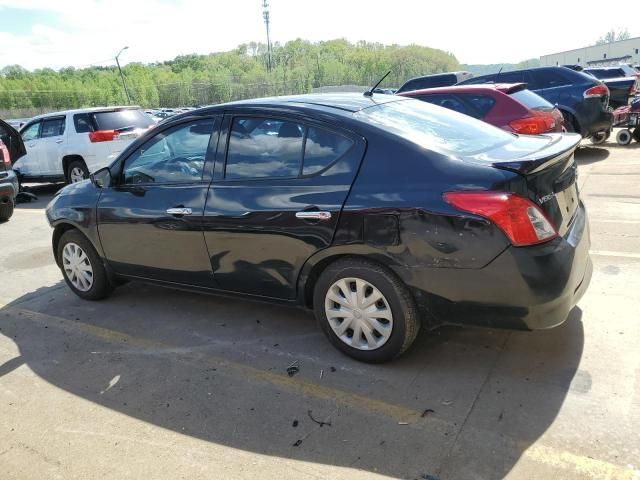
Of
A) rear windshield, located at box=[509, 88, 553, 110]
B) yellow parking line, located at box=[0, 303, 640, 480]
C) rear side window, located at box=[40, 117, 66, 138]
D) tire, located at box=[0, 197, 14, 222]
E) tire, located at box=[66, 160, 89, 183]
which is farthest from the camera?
rear side window, located at box=[40, 117, 66, 138]

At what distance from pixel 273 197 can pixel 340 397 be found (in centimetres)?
131

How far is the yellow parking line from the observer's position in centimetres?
243

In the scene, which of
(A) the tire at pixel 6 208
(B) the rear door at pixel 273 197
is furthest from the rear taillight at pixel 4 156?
(B) the rear door at pixel 273 197

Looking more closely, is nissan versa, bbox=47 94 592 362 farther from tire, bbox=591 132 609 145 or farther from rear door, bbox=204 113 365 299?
tire, bbox=591 132 609 145

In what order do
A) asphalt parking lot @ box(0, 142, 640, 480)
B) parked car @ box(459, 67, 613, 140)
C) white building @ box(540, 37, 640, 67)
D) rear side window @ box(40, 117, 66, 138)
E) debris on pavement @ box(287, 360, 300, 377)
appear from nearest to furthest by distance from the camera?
asphalt parking lot @ box(0, 142, 640, 480) → debris on pavement @ box(287, 360, 300, 377) → parked car @ box(459, 67, 613, 140) → rear side window @ box(40, 117, 66, 138) → white building @ box(540, 37, 640, 67)

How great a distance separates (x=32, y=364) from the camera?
392 cm

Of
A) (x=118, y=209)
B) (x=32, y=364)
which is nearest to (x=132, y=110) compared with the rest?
(x=118, y=209)

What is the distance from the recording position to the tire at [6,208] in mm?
8859

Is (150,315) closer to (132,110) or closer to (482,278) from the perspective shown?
(482,278)

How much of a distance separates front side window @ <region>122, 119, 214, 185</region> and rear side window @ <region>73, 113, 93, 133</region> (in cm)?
749

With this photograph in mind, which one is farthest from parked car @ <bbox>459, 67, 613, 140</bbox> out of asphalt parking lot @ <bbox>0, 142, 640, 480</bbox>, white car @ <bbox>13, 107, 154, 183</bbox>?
white car @ <bbox>13, 107, 154, 183</bbox>

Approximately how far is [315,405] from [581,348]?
1.71 meters

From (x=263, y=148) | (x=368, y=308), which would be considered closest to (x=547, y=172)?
(x=368, y=308)

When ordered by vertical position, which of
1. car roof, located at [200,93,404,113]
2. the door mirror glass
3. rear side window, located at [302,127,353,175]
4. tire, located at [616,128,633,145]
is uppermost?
car roof, located at [200,93,404,113]
